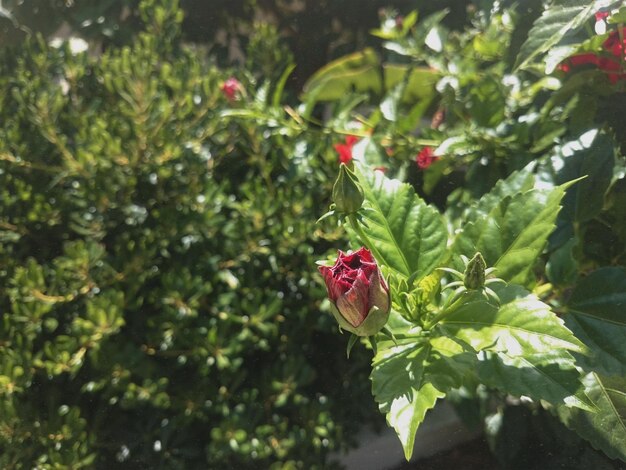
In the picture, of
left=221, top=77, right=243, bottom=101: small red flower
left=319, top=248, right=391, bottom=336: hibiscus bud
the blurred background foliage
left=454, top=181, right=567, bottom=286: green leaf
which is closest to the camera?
left=319, top=248, right=391, bottom=336: hibiscus bud

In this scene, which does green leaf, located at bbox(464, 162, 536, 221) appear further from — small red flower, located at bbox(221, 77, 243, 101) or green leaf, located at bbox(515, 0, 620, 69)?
small red flower, located at bbox(221, 77, 243, 101)

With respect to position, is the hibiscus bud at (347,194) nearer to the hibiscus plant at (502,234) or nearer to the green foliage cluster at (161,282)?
the hibiscus plant at (502,234)

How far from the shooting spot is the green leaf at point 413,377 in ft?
1.70

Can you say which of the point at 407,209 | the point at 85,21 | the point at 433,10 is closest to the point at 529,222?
the point at 407,209

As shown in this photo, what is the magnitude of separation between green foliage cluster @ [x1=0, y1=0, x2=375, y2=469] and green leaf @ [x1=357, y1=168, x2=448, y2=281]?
0.43 metres

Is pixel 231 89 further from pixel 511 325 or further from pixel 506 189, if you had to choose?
pixel 511 325

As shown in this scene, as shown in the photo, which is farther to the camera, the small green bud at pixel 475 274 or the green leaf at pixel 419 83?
the green leaf at pixel 419 83

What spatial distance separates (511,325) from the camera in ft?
1.80

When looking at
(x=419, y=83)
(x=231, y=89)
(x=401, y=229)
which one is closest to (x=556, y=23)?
(x=401, y=229)

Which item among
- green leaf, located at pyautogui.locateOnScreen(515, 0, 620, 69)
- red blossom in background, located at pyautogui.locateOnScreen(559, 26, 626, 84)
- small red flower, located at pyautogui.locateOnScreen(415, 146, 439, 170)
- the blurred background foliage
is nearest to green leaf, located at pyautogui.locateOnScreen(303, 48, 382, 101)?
the blurred background foliage

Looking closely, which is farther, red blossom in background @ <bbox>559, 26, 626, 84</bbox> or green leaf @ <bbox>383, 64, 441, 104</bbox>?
green leaf @ <bbox>383, 64, 441, 104</bbox>

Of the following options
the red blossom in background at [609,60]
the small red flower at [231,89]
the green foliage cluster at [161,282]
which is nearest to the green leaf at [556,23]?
the red blossom in background at [609,60]

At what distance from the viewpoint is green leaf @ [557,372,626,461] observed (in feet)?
2.24

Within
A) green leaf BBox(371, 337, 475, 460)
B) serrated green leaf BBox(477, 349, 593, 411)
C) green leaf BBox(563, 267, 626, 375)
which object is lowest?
green leaf BBox(563, 267, 626, 375)
